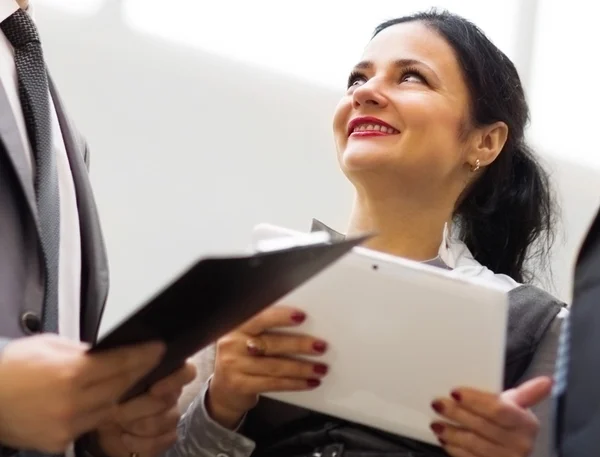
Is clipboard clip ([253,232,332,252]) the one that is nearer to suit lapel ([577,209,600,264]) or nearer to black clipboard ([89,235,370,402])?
black clipboard ([89,235,370,402])

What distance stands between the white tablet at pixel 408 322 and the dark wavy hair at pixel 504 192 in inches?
25.0

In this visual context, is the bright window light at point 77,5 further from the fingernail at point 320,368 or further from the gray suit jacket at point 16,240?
the fingernail at point 320,368

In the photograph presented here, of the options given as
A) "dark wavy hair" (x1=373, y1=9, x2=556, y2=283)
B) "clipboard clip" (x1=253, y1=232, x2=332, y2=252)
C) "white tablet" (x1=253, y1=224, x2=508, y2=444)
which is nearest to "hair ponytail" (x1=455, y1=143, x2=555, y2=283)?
"dark wavy hair" (x1=373, y1=9, x2=556, y2=283)

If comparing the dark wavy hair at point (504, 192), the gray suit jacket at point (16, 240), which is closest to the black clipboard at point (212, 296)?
the gray suit jacket at point (16, 240)

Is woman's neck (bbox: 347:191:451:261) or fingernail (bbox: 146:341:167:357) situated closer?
fingernail (bbox: 146:341:167:357)

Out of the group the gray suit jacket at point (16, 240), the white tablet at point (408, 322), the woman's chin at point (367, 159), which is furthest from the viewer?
the woman's chin at point (367, 159)

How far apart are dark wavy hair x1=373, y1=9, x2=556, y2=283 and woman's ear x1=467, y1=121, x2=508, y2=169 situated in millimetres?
17

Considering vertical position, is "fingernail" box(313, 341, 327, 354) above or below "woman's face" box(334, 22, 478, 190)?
below

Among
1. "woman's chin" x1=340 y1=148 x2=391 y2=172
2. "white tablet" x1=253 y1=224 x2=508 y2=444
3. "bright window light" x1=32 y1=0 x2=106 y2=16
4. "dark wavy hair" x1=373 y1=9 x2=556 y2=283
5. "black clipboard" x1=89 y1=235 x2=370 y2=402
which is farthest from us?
"bright window light" x1=32 y1=0 x2=106 y2=16

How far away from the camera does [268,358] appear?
0.98 metres

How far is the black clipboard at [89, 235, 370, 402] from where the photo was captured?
67 centimetres

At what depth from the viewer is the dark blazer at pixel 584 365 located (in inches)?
27.0

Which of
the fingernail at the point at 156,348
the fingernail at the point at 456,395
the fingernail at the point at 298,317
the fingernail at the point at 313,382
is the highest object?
the fingernail at the point at 156,348

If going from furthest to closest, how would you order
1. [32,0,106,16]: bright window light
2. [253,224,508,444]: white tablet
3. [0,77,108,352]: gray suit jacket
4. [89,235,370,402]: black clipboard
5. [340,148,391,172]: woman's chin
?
[32,0,106,16]: bright window light
[340,148,391,172]: woman's chin
[253,224,508,444]: white tablet
[0,77,108,352]: gray suit jacket
[89,235,370,402]: black clipboard
